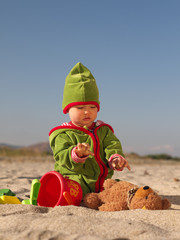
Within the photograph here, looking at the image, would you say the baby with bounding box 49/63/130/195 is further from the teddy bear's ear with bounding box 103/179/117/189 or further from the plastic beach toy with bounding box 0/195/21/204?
the plastic beach toy with bounding box 0/195/21/204

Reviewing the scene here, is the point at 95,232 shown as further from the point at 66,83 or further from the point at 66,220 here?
the point at 66,83

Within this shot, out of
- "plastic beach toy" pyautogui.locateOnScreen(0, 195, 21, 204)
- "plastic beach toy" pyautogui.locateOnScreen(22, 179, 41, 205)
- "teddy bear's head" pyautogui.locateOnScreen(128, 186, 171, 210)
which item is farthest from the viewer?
"plastic beach toy" pyautogui.locateOnScreen(0, 195, 21, 204)

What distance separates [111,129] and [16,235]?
164cm

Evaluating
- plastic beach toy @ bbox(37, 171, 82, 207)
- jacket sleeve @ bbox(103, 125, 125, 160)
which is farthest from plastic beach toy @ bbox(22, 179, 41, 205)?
jacket sleeve @ bbox(103, 125, 125, 160)

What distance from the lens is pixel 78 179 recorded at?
257cm

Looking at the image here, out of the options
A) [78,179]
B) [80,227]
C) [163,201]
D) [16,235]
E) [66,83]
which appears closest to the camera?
[16,235]

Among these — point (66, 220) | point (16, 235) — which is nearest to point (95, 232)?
point (66, 220)

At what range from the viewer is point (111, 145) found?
2.72 metres

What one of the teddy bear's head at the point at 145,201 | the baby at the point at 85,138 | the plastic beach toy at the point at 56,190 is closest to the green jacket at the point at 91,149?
the baby at the point at 85,138

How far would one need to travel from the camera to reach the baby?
2564 mm

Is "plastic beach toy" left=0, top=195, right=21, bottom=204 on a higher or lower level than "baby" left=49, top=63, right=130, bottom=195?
lower

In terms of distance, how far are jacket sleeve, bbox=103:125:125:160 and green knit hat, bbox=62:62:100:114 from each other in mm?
303

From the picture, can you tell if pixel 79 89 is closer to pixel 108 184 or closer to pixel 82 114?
pixel 82 114

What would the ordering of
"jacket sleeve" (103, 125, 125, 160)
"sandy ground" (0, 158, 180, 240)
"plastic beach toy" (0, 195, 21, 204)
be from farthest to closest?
1. "jacket sleeve" (103, 125, 125, 160)
2. "plastic beach toy" (0, 195, 21, 204)
3. "sandy ground" (0, 158, 180, 240)
